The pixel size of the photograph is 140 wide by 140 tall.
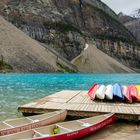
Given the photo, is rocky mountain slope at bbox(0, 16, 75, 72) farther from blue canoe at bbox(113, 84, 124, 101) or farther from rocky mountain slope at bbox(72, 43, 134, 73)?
blue canoe at bbox(113, 84, 124, 101)

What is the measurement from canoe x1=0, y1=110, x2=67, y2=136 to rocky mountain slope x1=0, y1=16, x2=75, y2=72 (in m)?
96.8

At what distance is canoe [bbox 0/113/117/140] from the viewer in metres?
12.9

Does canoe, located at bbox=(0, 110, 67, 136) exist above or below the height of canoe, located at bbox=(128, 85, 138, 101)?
below

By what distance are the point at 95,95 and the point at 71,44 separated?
568 feet

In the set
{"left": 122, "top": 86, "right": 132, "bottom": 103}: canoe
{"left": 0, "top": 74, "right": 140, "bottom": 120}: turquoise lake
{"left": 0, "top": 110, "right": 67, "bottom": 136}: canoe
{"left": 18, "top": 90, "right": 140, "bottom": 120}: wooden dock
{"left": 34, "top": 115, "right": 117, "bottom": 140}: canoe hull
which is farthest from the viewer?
{"left": 0, "top": 74, "right": 140, "bottom": 120}: turquoise lake

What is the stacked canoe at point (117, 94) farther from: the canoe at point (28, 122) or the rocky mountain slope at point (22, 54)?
the rocky mountain slope at point (22, 54)

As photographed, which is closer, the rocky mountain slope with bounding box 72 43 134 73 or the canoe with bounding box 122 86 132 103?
the canoe with bounding box 122 86 132 103

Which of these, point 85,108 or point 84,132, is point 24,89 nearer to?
point 85,108

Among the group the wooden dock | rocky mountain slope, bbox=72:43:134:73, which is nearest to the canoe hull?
the wooden dock

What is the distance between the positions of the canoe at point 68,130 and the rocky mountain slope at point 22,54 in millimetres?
98078

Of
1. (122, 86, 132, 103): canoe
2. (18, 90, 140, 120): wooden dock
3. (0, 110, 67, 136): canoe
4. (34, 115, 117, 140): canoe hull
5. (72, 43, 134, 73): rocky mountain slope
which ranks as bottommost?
(34, 115, 117, 140): canoe hull

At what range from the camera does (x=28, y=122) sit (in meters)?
16.4

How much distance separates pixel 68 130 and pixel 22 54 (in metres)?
107

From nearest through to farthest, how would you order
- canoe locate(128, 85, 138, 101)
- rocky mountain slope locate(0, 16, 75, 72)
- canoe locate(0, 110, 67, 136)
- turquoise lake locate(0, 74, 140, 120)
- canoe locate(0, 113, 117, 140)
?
canoe locate(0, 113, 117, 140)
canoe locate(0, 110, 67, 136)
canoe locate(128, 85, 138, 101)
turquoise lake locate(0, 74, 140, 120)
rocky mountain slope locate(0, 16, 75, 72)
